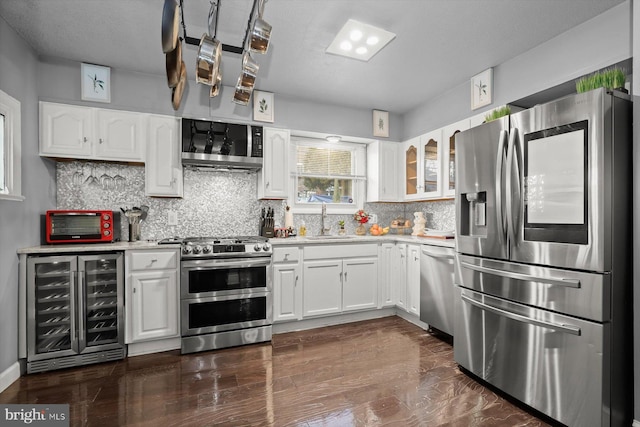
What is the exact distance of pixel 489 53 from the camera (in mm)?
2785

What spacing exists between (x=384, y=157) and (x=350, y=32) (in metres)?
2.00

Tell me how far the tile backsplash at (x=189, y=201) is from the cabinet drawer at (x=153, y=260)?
62 cm

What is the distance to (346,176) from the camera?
14.2ft

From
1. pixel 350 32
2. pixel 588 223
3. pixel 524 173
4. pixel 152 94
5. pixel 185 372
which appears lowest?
pixel 185 372

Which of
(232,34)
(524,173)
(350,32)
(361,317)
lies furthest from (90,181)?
(524,173)

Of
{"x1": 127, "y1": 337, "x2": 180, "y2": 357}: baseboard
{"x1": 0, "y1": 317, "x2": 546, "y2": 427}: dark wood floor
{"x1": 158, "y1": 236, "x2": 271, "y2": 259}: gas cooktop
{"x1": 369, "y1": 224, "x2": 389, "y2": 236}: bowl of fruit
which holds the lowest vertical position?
{"x1": 0, "y1": 317, "x2": 546, "y2": 427}: dark wood floor

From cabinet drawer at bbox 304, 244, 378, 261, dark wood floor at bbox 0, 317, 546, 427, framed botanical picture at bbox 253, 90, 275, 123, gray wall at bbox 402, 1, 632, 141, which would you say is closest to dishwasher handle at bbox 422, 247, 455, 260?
cabinet drawer at bbox 304, 244, 378, 261

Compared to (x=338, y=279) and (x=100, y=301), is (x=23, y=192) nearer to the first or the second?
(x=100, y=301)

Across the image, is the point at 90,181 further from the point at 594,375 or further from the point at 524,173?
the point at 594,375

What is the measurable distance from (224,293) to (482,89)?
326cm

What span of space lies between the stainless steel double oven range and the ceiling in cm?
179

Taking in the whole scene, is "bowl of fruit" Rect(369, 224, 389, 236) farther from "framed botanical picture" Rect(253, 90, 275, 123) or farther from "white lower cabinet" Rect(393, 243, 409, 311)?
"framed botanical picture" Rect(253, 90, 275, 123)

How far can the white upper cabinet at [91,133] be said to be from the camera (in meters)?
2.76

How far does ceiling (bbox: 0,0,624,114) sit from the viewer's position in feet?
7.08
